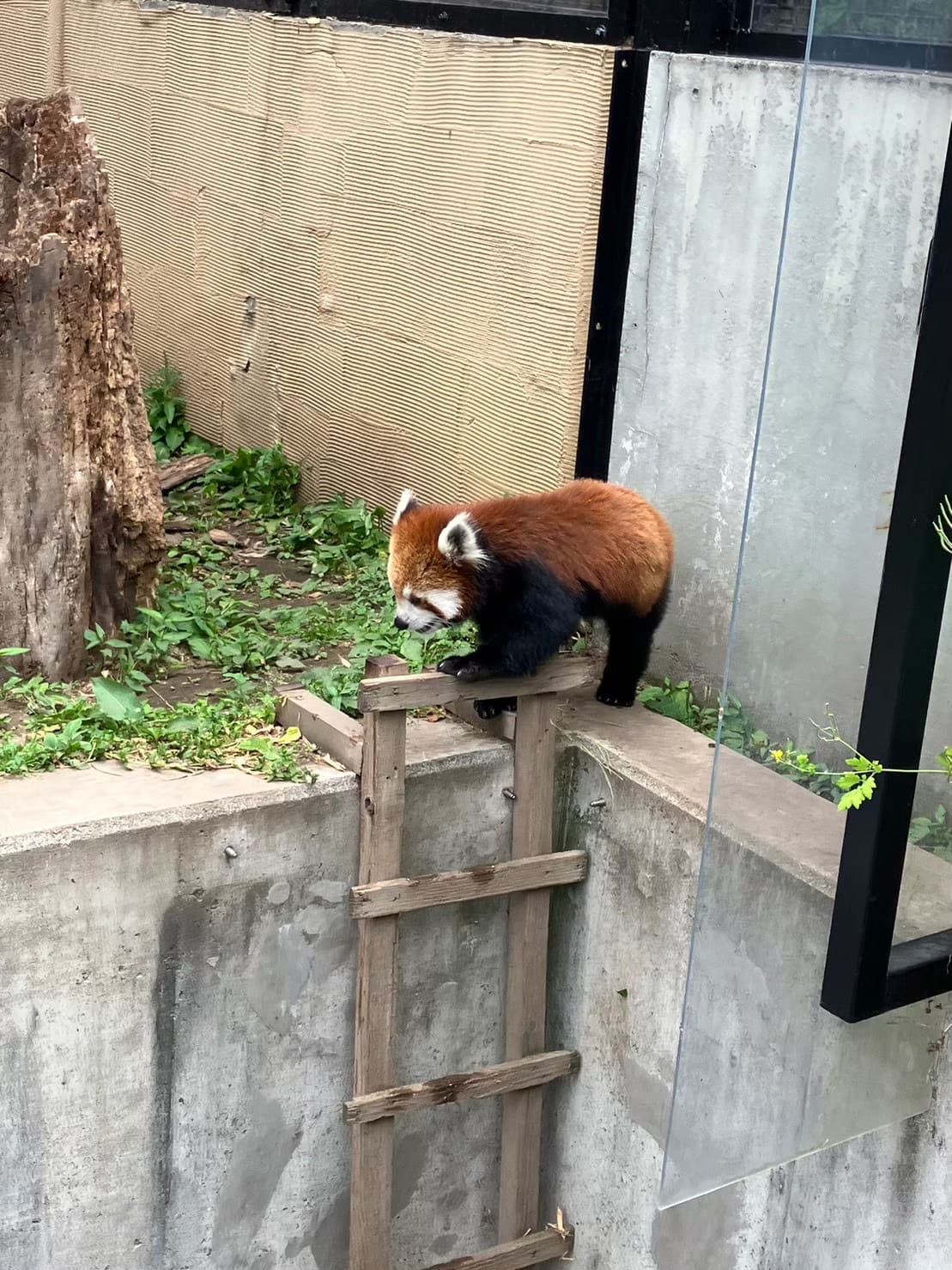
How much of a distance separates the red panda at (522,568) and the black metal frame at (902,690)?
1.50 m

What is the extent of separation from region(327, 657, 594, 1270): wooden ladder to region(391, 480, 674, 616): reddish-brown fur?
12.5 inches

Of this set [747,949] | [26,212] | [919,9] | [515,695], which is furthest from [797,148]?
[26,212]

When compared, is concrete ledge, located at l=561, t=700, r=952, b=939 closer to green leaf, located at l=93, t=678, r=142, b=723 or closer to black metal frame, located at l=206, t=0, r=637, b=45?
green leaf, located at l=93, t=678, r=142, b=723

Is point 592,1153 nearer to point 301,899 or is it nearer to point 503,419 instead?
point 301,899

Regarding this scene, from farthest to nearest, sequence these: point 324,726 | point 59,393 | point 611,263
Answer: point 611,263, point 59,393, point 324,726

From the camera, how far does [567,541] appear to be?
4.75 meters

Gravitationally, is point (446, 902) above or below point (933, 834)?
below

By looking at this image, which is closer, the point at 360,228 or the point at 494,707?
the point at 494,707

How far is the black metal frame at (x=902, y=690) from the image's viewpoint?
10.3ft

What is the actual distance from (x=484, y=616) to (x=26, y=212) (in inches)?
91.0

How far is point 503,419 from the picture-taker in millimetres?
6098

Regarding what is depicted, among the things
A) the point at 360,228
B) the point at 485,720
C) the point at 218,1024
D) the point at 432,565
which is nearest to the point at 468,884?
the point at 485,720

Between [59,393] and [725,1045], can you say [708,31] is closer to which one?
[59,393]

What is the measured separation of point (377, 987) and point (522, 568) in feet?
5.02
